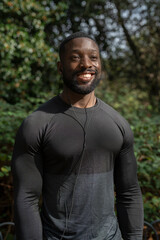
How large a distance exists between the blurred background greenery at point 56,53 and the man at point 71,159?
219cm

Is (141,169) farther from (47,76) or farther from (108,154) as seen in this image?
A: (47,76)

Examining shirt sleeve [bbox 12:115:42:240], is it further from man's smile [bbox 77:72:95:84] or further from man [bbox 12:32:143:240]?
man's smile [bbox 77:72:95:84]

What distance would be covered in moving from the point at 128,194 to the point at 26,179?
685 mm

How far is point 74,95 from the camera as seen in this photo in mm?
1553

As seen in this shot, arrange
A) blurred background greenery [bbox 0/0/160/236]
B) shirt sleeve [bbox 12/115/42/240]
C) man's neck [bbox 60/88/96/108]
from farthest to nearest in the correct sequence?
blurred background greenery [bbox 0/0/160/236] < man's neck [bbox 60/88/96/108] < shirt sleeve [bbox 12/115/42/240]

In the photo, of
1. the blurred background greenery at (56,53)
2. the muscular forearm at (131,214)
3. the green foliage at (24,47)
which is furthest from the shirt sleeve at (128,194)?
the green foliage at (24,47)

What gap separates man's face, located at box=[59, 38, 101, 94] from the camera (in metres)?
1.47

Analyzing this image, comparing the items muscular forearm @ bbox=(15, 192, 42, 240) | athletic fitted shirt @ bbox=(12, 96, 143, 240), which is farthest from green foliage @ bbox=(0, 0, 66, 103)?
muscular forearm @ bbox=(15, 192, 42, 240)

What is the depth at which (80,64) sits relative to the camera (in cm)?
147

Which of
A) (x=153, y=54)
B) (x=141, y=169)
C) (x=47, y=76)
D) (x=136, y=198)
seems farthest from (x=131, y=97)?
(x=136, y=198)

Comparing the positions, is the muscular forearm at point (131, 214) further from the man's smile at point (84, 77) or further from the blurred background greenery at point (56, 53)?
the blurred background greenery at point (56, 53)

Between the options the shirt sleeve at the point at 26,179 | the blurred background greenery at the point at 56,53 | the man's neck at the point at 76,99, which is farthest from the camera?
the blurred background greenery at the point at 56,53

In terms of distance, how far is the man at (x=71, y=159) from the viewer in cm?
142

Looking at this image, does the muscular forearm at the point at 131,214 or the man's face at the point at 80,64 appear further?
the muscular forearm at the point at 131,214
